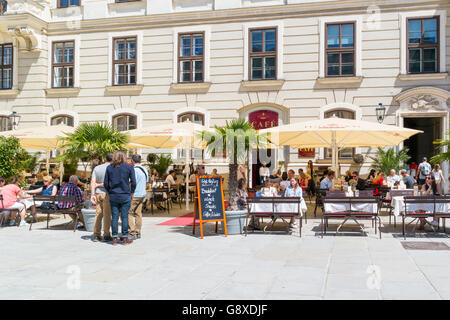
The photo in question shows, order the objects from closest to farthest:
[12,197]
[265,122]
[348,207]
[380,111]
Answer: [348,207] → [12,197] → [380,111] → [265,122]

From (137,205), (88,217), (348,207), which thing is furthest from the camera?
(88,217)

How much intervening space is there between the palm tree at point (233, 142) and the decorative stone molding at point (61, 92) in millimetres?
13747

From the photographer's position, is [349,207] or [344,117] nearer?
[349,207]

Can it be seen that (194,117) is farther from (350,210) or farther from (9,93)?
(350,210)

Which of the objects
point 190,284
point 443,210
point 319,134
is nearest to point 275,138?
point 319,134

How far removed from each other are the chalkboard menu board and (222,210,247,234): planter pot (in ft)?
0.58

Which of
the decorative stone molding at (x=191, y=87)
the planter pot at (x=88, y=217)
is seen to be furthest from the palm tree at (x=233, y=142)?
the decorative stone molding at (x=191, y=87)

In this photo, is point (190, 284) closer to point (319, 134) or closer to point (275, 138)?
point (275, 138)

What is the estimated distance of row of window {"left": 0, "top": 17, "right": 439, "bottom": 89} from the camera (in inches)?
719

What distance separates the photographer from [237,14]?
65.2ft

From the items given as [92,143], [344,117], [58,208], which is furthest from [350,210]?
[344,117]

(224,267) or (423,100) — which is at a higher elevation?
(423,100)

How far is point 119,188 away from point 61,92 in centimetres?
1508

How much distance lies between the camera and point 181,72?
68.1 feet
